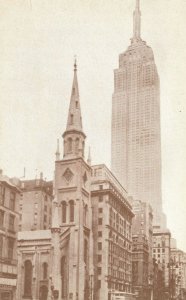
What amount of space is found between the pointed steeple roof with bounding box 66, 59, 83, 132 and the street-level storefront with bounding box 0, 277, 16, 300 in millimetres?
32811

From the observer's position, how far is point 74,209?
76688mm

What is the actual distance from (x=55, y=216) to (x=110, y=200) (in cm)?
1724

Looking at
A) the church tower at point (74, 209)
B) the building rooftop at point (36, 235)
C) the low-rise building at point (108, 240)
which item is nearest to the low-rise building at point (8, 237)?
the church tower at point (74, 209)

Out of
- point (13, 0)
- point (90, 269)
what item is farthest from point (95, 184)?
point (13, 0)

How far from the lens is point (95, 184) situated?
287 ft

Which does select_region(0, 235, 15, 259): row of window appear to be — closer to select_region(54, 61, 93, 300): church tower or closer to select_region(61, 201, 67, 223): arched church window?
select_region(54, 61, 93, 300): church tower

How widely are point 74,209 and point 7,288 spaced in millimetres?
26690

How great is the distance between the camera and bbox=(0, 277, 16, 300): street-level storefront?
50028mm


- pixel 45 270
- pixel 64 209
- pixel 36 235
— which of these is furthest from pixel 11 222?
pixel 36 235

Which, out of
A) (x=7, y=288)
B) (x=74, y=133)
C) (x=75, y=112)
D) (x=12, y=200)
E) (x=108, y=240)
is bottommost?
(x=7, y=288)

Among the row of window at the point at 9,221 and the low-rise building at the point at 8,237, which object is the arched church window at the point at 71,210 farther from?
the row of window at the point at 9,221

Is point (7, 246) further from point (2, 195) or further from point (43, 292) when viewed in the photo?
point (43, 292)

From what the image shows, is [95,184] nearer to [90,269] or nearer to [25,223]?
[90,269]

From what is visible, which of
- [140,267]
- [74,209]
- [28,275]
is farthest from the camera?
[140,267]
